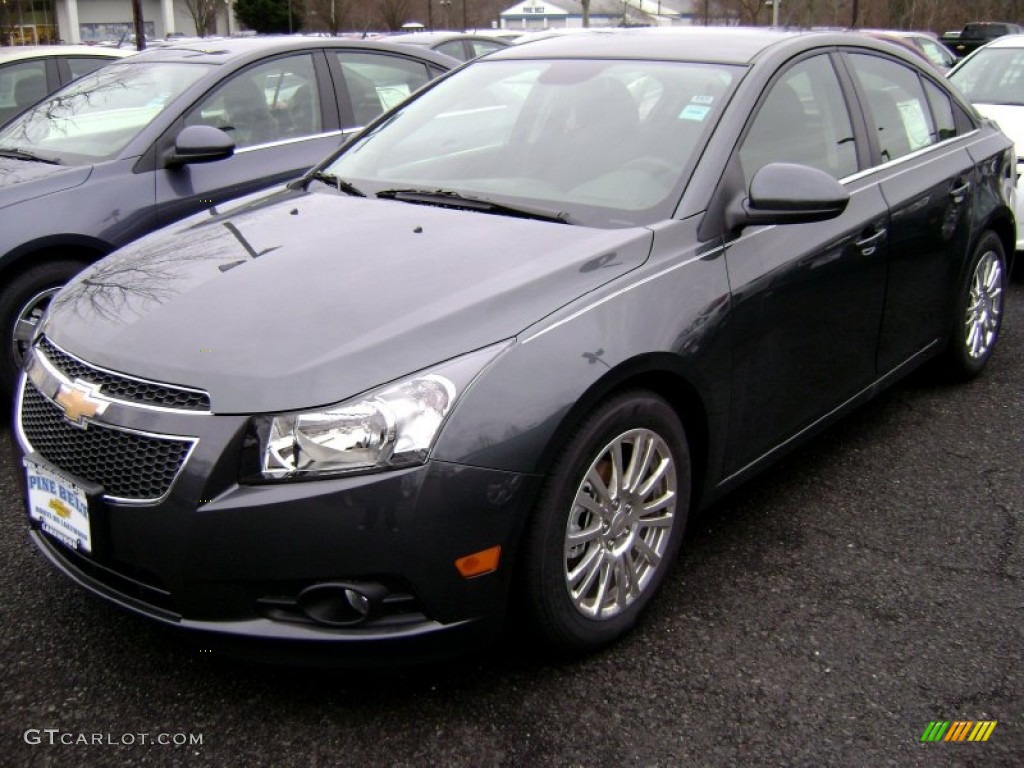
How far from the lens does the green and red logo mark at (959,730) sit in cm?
244

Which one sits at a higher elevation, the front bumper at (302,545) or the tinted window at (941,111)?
the tinted window at (941,111)

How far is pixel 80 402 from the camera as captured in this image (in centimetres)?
242

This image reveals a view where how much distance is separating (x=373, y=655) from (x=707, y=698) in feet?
2.85

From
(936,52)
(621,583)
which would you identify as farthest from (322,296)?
(936,52)

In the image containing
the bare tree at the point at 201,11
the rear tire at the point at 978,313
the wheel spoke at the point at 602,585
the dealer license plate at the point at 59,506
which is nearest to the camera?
the dealer license plate at the point at 59,506

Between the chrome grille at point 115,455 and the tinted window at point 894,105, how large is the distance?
9.41ft

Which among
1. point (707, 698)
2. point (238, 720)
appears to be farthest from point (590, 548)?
point (238, 720)

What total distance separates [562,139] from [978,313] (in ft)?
8.28

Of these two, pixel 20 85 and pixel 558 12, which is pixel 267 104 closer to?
pixel 20 85

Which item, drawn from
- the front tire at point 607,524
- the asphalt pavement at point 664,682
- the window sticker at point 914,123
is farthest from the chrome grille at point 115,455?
the window sticker at point 914,123

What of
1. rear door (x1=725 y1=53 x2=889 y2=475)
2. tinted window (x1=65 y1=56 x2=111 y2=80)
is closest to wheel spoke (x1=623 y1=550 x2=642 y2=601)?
rear door (x1=725 y1=53 x2=889 y2=475)

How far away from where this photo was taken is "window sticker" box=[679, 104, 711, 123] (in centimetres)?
318

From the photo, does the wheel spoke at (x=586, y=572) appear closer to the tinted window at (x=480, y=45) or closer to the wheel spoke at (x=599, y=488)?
the wheel spoke at (x=599, y=488)

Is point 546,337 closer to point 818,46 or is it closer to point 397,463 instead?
point 397,463
